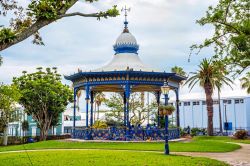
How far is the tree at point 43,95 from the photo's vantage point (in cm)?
4422

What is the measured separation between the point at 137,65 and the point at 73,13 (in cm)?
2013

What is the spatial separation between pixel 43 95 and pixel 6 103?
4816mm

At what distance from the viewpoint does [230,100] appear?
5903 cm

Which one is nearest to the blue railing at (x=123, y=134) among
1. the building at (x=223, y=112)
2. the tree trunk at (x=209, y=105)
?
the tree trunk at (x=209, y=105)

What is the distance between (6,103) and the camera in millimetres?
42094

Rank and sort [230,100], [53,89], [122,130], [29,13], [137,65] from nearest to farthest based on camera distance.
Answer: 1. [29,13]
2. [122,130]
3. [137,65]
4. [53,89]
5. [230,100]

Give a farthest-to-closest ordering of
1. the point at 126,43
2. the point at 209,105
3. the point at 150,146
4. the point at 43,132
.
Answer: the point at 43,132
the point at 209,105
the point at 126,43
the point at 150,146

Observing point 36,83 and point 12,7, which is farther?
point 36,83

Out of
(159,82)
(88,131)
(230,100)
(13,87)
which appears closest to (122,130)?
(88,131)

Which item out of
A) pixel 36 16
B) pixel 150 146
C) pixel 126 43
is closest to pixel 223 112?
pixel 126 43

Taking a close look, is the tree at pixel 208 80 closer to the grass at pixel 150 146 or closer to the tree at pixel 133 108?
the tree at pixel 133 108

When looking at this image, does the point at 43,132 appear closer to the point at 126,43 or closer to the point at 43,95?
the point at 43,95

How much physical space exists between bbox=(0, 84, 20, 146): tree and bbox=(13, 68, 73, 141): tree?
1.66m

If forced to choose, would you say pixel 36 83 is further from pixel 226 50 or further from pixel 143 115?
pixel 226 50
